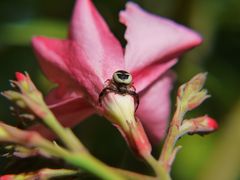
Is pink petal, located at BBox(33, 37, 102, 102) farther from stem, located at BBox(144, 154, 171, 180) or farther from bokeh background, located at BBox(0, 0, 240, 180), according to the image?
bokeh background, located at BBox(0, 0, 240, 180)

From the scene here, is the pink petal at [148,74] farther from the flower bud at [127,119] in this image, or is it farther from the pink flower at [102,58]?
the flower bud at [127,119]

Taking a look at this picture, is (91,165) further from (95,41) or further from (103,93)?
(95,41)

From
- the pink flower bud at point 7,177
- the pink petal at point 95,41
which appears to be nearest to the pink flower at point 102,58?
the pink petal at point 95,41

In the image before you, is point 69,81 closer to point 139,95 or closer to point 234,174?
point 139,95

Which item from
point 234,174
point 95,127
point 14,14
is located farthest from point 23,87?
point 14,14

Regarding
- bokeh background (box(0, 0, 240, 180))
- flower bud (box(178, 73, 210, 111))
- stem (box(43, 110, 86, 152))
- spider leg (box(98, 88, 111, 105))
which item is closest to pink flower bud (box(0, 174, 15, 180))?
stem (box(43, 110, 86, 152))
